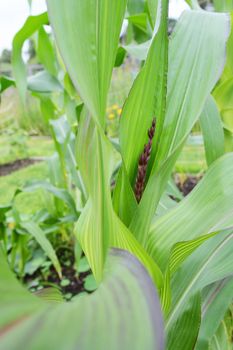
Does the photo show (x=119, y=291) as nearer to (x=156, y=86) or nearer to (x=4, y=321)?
(x=4, y=321)

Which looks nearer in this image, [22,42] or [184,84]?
[184,84]

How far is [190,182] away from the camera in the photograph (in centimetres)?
214

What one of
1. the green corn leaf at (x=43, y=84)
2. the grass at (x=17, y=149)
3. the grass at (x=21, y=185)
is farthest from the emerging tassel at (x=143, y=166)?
the grass at (x=17, y=149)

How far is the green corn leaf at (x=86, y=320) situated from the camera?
0.15 m

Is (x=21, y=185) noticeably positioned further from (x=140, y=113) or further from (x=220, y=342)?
(x=140, y=113)

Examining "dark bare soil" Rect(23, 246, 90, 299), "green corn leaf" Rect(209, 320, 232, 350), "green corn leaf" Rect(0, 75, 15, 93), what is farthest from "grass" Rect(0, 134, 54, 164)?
"green corn leaf" Rect(209, 320, 232, 350)

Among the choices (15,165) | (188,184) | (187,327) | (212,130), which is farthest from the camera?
(15,165)

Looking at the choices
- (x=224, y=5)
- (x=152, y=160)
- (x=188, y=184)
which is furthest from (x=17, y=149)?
(x=152, y=160)

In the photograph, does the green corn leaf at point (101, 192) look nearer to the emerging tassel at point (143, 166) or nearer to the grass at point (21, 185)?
the emerging tassel at point (143, 166)

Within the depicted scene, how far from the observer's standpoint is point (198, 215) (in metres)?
0.41

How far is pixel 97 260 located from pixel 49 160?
109 centimetres

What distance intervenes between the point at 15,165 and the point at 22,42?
2597 millimetres

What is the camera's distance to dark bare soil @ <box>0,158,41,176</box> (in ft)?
10.2

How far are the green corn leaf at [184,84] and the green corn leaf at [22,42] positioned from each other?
0.39 m
